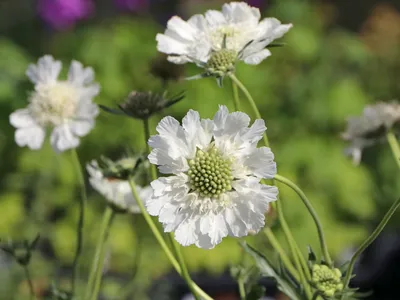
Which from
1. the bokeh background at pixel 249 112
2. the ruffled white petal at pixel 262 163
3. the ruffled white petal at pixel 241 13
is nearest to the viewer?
the ruffled white petal at pixel 262 163

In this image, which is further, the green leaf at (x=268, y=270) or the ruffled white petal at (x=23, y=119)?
the ruffled white petal at (x=23, y=119)

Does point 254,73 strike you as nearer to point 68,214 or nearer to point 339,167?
point 339,167

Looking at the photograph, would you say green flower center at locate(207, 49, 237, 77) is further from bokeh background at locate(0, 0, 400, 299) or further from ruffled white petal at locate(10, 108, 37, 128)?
bokeh background at locate(0, 0, 400, 299)

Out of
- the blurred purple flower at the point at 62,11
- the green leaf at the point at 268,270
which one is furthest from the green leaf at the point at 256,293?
the blurred purple flower at the point at 62,11

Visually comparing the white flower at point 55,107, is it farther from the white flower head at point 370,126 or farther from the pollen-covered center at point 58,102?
the white flower head at point 370,126

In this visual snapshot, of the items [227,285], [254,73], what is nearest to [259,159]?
[227,285]

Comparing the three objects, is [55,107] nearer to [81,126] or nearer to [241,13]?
[81,126]
